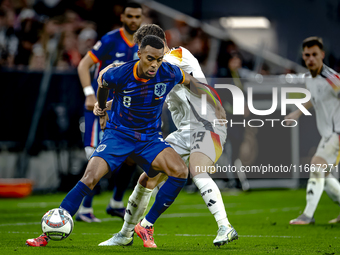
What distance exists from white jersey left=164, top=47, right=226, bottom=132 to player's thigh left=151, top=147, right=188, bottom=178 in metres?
0.61

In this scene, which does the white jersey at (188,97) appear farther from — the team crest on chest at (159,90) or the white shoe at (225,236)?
the white shoe at (225,236)

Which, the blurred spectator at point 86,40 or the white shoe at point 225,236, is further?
the blurred spectator at point 86,40

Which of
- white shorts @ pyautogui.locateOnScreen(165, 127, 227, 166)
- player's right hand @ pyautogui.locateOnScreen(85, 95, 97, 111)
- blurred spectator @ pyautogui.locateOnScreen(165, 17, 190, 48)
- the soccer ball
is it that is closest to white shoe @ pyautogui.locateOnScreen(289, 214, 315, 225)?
white shorts @ pyautogui.locateOnScreen(165, 127, 227, 166)

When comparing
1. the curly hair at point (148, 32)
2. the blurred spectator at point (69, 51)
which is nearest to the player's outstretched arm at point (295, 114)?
the curly hair at point (148, 32)

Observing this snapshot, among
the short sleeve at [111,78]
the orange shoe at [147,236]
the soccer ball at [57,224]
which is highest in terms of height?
the short sleeve at [111,78]

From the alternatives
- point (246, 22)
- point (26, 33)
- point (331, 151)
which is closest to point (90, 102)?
point (331, 151)

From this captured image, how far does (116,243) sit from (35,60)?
7.24 metres

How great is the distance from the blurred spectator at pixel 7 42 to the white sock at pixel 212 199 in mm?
7387

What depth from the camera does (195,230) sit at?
19.4 feet

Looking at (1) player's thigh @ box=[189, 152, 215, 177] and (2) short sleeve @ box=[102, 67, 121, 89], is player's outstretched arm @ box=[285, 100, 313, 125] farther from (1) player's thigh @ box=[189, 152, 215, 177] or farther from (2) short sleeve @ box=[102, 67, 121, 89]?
(2) short sleeve @ box=[102, 67, 121, 89]

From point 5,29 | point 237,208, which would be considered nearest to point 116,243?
point 237,208

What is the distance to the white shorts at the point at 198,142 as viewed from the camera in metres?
4.82

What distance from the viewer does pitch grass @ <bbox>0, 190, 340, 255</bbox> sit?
4336 millimetres

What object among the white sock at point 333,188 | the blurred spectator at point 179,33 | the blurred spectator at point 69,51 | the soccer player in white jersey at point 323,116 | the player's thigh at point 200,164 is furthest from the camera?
the blurred spectator at point 179,33
